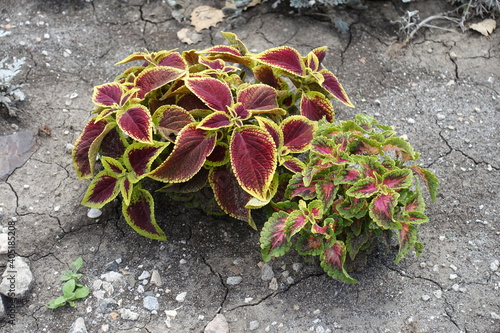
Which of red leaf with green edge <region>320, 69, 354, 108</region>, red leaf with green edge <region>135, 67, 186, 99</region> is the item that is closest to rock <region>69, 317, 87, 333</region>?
red leaf with green edge <region>135, 67, 186, 99</region>

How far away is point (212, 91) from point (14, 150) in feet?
3.50

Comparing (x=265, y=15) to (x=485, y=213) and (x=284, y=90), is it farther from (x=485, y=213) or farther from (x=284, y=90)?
(x=485, y=213)

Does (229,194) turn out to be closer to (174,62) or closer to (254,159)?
(254,159)

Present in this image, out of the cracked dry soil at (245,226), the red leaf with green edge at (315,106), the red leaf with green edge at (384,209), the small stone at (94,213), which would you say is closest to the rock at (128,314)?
the cracked dry soil at (245,226)

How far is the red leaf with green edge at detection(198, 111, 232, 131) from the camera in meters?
2.16

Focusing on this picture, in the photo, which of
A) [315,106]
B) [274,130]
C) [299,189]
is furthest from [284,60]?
[299,189]

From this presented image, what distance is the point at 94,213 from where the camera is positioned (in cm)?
252

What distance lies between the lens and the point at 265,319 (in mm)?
2191

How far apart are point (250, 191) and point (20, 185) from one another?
1.12 m

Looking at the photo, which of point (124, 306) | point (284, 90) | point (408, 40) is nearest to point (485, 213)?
point (284, 90)

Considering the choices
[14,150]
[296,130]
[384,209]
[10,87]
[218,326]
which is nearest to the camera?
[384,209]

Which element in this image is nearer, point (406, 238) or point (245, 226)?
point (406, 238)

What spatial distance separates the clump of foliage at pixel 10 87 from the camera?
9.37 feet

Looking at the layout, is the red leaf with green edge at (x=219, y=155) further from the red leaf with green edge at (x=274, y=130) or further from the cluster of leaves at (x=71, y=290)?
the cluster of leaves at (x=71, y=290)
